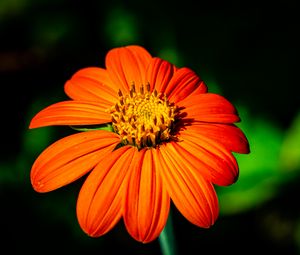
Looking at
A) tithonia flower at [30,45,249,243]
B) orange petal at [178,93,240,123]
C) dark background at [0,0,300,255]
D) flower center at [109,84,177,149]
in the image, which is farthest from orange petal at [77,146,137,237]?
dark background at [0,0,300,255]

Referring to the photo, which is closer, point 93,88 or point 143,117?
point 143,117

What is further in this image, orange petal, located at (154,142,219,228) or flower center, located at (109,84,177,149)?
flower center, located at (109,84,177,149)

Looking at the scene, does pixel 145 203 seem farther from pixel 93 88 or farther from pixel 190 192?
pixel 93 88

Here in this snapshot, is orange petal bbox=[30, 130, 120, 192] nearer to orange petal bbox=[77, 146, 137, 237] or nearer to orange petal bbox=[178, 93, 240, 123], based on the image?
orange petal bbox=[77, 146, 137, 237]

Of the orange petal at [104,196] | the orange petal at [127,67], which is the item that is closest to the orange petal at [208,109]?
the orange petal at [127,67]

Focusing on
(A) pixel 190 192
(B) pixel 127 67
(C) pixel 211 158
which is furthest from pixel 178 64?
(A) pixel 190 192
